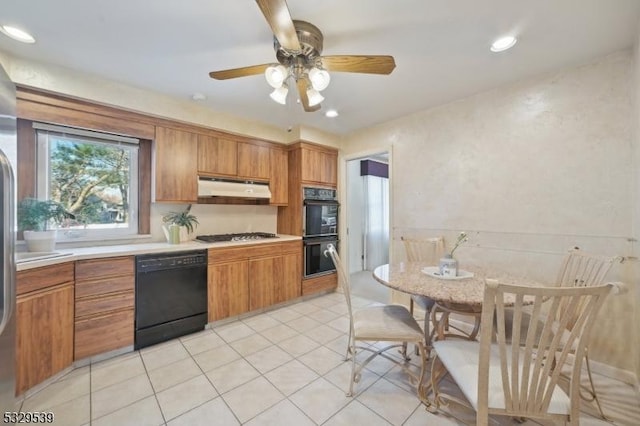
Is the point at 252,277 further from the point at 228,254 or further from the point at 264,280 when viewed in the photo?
the point at 228,254

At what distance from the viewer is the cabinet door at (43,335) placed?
5.36ft

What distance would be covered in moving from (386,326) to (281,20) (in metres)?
1.89

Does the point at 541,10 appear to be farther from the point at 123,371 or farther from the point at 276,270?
the point at 123,371

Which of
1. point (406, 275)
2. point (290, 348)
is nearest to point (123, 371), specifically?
point (290, 348)

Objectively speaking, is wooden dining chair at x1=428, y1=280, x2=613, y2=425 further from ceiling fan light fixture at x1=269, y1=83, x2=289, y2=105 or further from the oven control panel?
the oven control panel

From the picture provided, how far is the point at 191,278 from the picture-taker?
2.57 metres

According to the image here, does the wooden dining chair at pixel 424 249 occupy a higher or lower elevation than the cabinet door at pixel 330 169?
lower

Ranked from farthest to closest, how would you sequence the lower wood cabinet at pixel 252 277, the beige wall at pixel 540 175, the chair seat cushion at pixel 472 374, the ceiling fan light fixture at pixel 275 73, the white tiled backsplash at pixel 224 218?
the white tiled backsplash at pixel 224 218 < the lower wood cabinet at pixel 252 277 < the beige wall at pixel 540 175 < the ceiling fan light fixture at pixel 275 73 < the chair seat cushion at pixel 472 374

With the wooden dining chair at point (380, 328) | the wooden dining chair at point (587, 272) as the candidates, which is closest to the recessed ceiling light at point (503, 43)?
the wooden dining chair at point (587, 272)

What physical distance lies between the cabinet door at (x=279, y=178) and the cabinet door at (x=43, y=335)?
2.27m

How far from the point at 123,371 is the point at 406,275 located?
91.4 inches

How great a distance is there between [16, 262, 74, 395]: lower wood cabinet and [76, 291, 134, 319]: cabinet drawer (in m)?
0.07

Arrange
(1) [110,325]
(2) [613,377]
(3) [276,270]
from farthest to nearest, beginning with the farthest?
(3) [276,270], (1) [110,325], (2) [613,377]

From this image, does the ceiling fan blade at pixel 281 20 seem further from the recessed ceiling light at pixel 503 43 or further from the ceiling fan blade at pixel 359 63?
the recessed ceiling light at pixel 503 43
